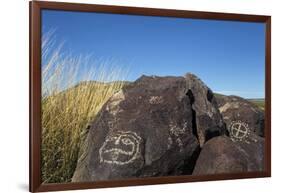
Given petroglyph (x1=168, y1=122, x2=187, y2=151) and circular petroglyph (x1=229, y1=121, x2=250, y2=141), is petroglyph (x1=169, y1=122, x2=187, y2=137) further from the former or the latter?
circular petroglyph (x1=229, y1=121, x2=250, y2=141)

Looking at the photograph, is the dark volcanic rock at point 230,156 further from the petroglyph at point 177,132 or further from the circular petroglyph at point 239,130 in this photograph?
the petroglyph at point 177,132

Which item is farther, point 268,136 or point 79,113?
point 268,136

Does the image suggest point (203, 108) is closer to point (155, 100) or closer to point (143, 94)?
point (155, 100)

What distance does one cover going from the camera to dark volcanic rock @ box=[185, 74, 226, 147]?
241 inches

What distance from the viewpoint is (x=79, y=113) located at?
575 cm

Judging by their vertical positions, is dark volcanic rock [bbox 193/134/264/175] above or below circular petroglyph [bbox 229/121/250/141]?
below

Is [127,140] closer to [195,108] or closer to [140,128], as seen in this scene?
[140,128]

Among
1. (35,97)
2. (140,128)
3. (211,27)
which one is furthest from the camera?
(211,27)

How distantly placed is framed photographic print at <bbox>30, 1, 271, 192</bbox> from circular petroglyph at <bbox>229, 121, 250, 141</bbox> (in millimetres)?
10

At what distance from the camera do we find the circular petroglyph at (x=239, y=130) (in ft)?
20.8

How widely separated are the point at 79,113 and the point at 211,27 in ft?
4.99

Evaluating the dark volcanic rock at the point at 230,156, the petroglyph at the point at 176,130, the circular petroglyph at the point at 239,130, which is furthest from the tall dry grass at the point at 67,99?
the circular petroglyph at the point at 239,130

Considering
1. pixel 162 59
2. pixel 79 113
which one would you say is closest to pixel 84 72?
pixel 79 113

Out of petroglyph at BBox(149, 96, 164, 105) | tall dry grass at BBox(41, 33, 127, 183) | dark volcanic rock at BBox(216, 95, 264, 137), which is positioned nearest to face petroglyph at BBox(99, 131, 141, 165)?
tall dry grass at BBox(41, 33, 127, 183)
